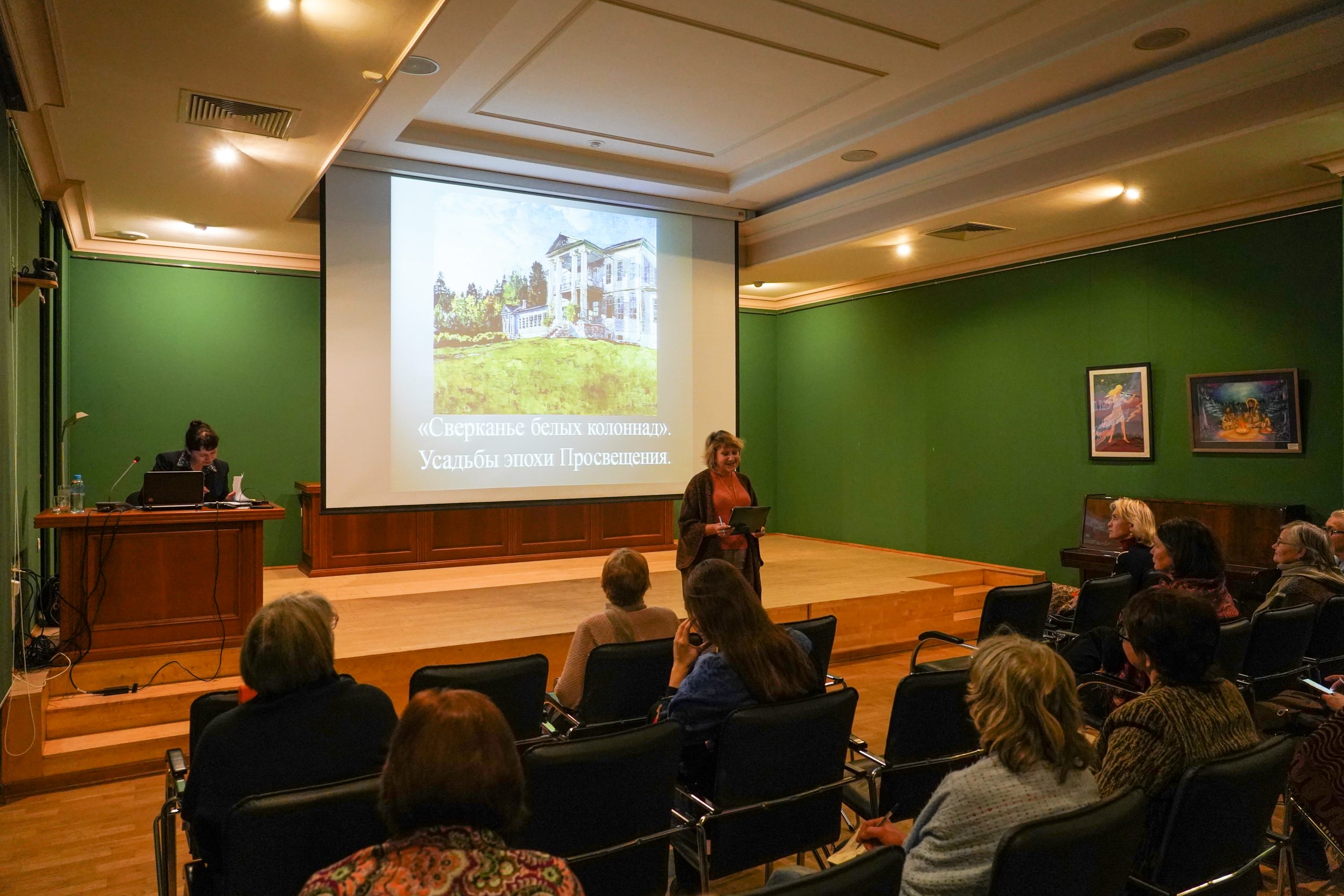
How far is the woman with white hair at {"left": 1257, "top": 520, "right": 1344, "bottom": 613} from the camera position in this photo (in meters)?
3.70

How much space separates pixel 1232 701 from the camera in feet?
6.74

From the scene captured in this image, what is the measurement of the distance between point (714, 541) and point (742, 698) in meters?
2.43

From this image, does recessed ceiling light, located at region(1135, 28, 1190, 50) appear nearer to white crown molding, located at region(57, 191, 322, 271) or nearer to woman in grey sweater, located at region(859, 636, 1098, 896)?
woman in grey sweater, located at region(859, 636, 1098, 896)

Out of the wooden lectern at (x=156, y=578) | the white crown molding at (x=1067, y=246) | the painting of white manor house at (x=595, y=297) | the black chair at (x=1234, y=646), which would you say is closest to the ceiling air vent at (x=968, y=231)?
the white crown molding at (x=1067, y=246)

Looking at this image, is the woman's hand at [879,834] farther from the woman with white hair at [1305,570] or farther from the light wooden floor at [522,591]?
the light wooden floor at [522,591]

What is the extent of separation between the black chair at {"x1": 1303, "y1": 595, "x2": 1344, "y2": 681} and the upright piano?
150cm

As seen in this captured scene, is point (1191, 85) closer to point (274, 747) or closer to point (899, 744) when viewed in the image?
point (899, 744)

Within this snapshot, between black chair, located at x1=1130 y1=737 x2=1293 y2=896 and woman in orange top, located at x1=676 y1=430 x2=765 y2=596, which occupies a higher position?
woman in orange top, located at x1=676 y1=430 x2=765 y2=596

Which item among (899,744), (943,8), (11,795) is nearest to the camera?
(899,744)

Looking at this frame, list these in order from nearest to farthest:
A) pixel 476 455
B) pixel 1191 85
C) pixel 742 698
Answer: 1. pixel 742 698
2. pixel 1191 85
3. pixel 476 455

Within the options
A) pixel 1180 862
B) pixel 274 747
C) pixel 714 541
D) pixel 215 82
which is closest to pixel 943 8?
pixel 714 541

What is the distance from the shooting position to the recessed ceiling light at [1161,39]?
13.9ft

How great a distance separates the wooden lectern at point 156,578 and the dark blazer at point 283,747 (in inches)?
109

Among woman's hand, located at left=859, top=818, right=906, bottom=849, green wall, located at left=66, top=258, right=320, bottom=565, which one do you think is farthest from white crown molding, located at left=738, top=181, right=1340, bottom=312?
woman's hand, located at left=859, top=818, right=906, bottom=849
